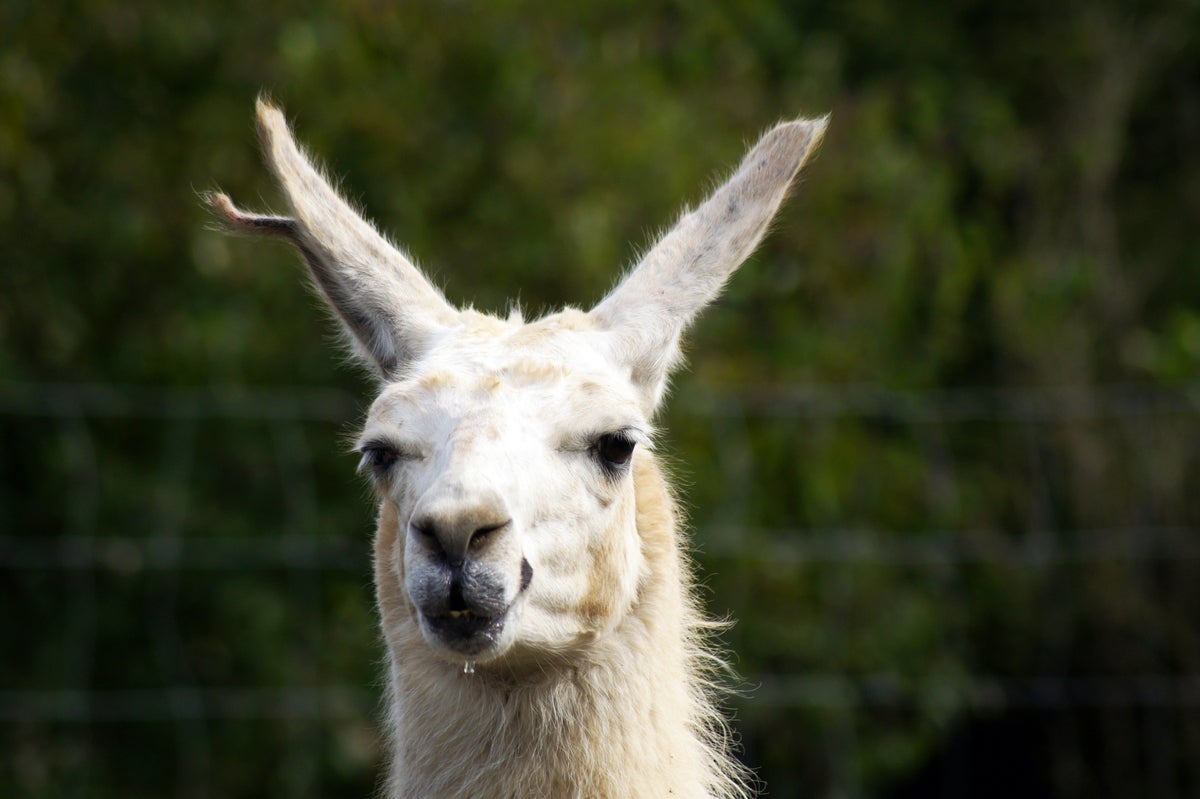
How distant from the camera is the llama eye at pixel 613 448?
3.59 metres

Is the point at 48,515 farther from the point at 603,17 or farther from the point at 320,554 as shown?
the point at 603,17

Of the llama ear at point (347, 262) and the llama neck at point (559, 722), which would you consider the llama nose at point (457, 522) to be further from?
the llama ear at point (347, 262)

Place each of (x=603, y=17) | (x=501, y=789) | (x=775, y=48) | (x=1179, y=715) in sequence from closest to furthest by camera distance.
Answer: (x=501, y=789)
(x=1179, y=715)
(x=603, y=17)
(x=775, y=48)

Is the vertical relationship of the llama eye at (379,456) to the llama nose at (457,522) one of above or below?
above

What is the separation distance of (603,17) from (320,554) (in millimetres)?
4259

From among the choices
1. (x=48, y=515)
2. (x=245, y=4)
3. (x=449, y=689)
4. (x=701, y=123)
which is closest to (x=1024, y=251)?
(x=701, y=123)

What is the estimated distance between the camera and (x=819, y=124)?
13.5 ft

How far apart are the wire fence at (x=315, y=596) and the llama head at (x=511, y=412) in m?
4.36

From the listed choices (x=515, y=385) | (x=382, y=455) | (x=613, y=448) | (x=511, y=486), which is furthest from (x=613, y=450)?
(x=382, y=455)

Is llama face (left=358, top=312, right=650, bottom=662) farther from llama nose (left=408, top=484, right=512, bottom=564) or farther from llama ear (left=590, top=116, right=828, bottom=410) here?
llama ear (left=590, top=116, right=828, bottom=410)

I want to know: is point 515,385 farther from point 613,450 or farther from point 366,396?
point 366,396

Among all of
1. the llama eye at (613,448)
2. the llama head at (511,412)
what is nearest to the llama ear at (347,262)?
the llama head at (511,412)

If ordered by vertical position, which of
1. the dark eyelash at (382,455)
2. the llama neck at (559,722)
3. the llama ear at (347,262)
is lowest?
the llama neck at (559,722)

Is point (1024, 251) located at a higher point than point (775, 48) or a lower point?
lower
